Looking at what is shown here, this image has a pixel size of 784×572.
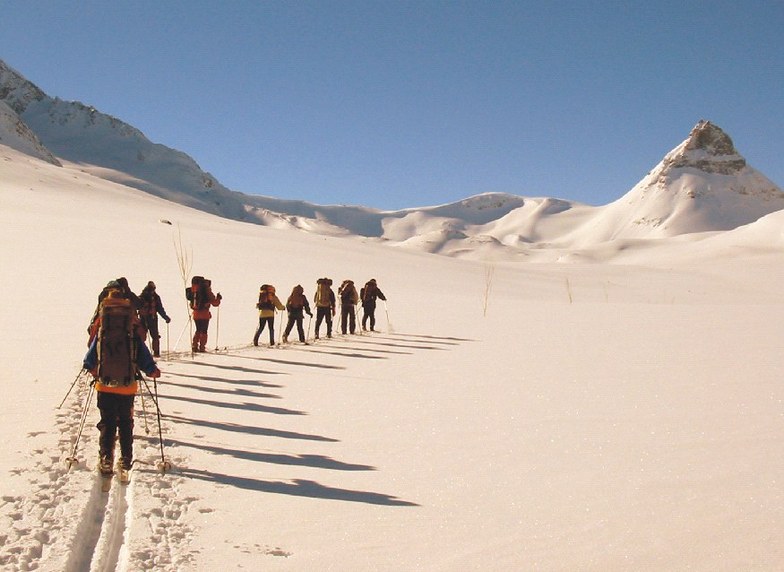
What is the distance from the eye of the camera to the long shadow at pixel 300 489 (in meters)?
5.19

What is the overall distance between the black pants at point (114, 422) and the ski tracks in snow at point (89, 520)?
0.66ft

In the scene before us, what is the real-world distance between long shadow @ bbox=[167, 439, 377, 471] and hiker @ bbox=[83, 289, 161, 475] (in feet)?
3.08

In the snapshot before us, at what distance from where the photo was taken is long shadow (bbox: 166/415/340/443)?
275 inches

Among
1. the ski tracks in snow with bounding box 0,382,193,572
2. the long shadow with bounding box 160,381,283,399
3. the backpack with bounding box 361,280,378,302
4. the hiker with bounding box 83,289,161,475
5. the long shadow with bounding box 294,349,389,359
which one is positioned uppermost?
the backpack with bounding box 361,280,378,302

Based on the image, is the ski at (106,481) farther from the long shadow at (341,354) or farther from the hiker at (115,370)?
the long shadow at (341,354)

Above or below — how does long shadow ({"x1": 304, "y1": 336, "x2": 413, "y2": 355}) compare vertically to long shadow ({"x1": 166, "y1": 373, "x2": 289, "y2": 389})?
above

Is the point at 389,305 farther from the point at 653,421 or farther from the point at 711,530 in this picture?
the point at 711,530

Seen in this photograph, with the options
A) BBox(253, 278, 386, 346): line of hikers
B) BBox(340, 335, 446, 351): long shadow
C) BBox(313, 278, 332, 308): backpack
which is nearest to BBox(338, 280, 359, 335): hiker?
BBox(253, 278, 386, 346): line of hikers

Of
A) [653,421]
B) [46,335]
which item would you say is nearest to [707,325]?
[653,421]

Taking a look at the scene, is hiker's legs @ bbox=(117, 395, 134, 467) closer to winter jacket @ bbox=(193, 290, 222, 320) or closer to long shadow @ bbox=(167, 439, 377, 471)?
long shadow @ bbox=(167, 439, 377, 471)

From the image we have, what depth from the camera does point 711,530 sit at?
453 centimetres

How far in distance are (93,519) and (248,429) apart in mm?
2670

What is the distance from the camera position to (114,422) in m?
5.62

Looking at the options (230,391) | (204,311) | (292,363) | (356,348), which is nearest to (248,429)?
(230,391)
